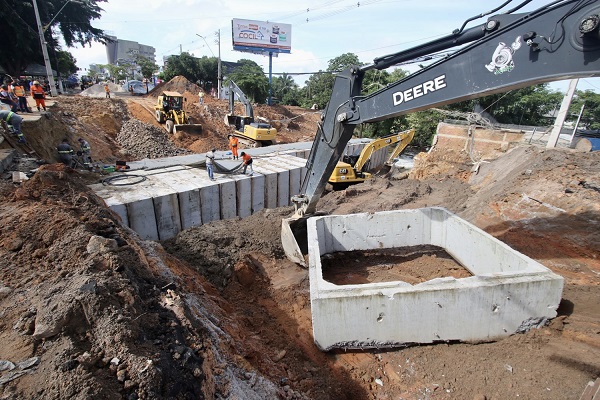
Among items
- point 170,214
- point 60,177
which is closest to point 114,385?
point 60,177

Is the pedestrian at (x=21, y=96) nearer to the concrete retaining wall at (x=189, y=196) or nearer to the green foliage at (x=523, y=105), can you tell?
the concrete retaining wall at (x=189, y=196)

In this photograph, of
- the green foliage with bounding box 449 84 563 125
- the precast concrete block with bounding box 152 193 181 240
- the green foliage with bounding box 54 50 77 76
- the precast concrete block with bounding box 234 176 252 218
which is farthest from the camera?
the green foliage with bounding box 54 50 77 76

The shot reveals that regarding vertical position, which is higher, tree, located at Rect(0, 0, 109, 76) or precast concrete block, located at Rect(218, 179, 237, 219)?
tree, located at Rect(0, 0, 109, 76)

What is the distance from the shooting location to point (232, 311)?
512cm

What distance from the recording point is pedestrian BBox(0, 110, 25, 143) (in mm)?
8344

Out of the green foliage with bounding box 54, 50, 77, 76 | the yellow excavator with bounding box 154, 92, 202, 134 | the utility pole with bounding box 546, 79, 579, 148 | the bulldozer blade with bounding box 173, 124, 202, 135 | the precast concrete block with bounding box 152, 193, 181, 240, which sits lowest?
the precast concrete block with bounding box 152, 193, 181, 240

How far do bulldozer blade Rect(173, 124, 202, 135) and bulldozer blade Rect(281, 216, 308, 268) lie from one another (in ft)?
48.0

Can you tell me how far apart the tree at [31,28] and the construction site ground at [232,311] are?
2443cm

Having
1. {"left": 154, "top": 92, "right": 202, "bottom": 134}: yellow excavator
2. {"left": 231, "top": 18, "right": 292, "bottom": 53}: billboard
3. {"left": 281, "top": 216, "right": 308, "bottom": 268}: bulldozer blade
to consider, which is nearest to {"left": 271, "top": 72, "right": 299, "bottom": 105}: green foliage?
{"left": 231, "top": 18, "right": 292, "bottom": 53}: billboard

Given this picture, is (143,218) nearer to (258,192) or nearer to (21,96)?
(258,192)

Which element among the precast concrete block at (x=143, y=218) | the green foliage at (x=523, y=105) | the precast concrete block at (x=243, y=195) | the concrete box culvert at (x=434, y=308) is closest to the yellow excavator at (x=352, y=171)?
the precast concrete block at (x=243, y=195)

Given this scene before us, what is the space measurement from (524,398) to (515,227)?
14.8 feet

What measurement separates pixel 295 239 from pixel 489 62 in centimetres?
469

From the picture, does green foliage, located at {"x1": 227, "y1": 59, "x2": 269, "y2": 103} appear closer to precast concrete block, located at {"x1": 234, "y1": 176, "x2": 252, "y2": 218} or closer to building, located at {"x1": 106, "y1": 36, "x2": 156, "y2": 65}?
precast concrete block, located at {"x1": 234, "y1": 176, "x2": 252, "y2": 218}
